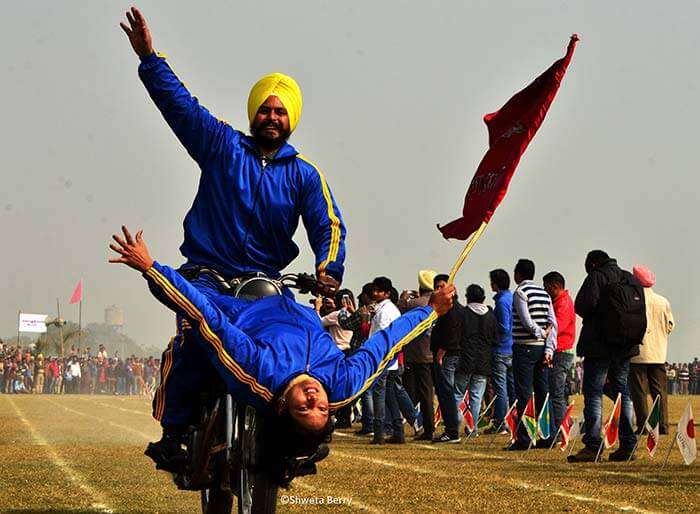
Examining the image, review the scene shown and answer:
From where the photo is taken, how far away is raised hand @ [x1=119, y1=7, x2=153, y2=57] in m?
7.59

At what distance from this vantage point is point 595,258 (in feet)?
48.3

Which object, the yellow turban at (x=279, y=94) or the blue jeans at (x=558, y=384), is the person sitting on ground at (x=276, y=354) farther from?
the blue jeans at (x=558, y=384)

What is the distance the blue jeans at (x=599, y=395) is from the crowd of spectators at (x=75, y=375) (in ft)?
169

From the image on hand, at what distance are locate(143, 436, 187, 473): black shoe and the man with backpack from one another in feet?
24.4

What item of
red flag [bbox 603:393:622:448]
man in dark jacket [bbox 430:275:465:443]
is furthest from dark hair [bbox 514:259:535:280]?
red flag [bbox 603:393:622:448]

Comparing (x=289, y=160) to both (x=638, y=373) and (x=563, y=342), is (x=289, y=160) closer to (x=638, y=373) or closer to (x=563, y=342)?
(x=563, y=342)

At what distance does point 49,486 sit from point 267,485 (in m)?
4.92

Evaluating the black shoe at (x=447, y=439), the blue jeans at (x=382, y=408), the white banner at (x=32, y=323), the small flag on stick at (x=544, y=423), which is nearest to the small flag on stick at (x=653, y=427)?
the small flag on stick at (x=544, y=423)

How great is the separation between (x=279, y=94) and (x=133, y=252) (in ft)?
5.03

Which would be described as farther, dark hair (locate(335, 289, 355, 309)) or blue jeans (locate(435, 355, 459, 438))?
dark hair (locate(335, 289, 355, 309))

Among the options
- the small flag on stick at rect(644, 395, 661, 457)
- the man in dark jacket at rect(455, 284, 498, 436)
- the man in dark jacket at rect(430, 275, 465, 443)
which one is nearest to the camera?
the small flag on stick at rect(644, 395, 661, 457)

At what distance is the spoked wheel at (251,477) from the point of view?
652cm

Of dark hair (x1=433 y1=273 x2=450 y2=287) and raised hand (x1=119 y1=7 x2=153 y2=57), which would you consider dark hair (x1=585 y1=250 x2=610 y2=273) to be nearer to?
dark hair (x1=433 y1=273 x2=450 y2=287)

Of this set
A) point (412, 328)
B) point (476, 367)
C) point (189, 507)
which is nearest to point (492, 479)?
Result: point (189, 507)
